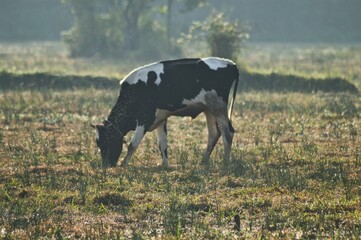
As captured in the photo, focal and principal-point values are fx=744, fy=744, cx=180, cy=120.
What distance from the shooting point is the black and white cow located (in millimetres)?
13469

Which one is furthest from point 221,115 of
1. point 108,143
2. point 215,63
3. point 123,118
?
point 108,143

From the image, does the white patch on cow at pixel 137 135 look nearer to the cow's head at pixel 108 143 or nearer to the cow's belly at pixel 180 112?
the cow's belly at pixel 180 112

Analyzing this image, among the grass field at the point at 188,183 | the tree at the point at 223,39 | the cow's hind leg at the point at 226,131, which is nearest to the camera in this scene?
the grass field at the point at 188,183

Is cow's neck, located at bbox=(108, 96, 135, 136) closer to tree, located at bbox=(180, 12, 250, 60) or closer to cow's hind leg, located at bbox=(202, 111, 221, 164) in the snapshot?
cow's hind leg, located at bbox=(202, 111, 221, 164)

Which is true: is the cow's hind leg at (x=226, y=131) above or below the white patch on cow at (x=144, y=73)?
below

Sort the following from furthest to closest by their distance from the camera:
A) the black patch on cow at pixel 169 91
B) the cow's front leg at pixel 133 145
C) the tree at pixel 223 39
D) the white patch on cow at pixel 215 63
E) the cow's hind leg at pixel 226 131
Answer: the tree at pixel 223 39 → the white patch on cow at pixel 215 63 → the cow's hind leg at pixel 226 131 → the black patch on cow at pixel 169 91 → the cow's front leg at pixel 133 145

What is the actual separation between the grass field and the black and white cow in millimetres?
491

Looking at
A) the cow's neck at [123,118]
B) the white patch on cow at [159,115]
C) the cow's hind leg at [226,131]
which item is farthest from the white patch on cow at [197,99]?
the cow's neck at [123,118]

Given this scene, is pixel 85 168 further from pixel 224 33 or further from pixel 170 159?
pixel 224 33

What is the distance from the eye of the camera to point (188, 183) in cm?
1148

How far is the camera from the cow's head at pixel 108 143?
13.5 metres

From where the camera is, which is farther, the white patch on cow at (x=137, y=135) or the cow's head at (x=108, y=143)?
the cow's head at (x=108, y=143)

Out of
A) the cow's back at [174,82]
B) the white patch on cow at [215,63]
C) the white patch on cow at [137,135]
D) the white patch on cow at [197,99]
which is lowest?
the white patch on cow at [137,135]

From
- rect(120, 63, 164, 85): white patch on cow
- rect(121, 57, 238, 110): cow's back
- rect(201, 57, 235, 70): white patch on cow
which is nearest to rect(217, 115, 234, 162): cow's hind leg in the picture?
rect(121, 57, 238, 110): cow's back
